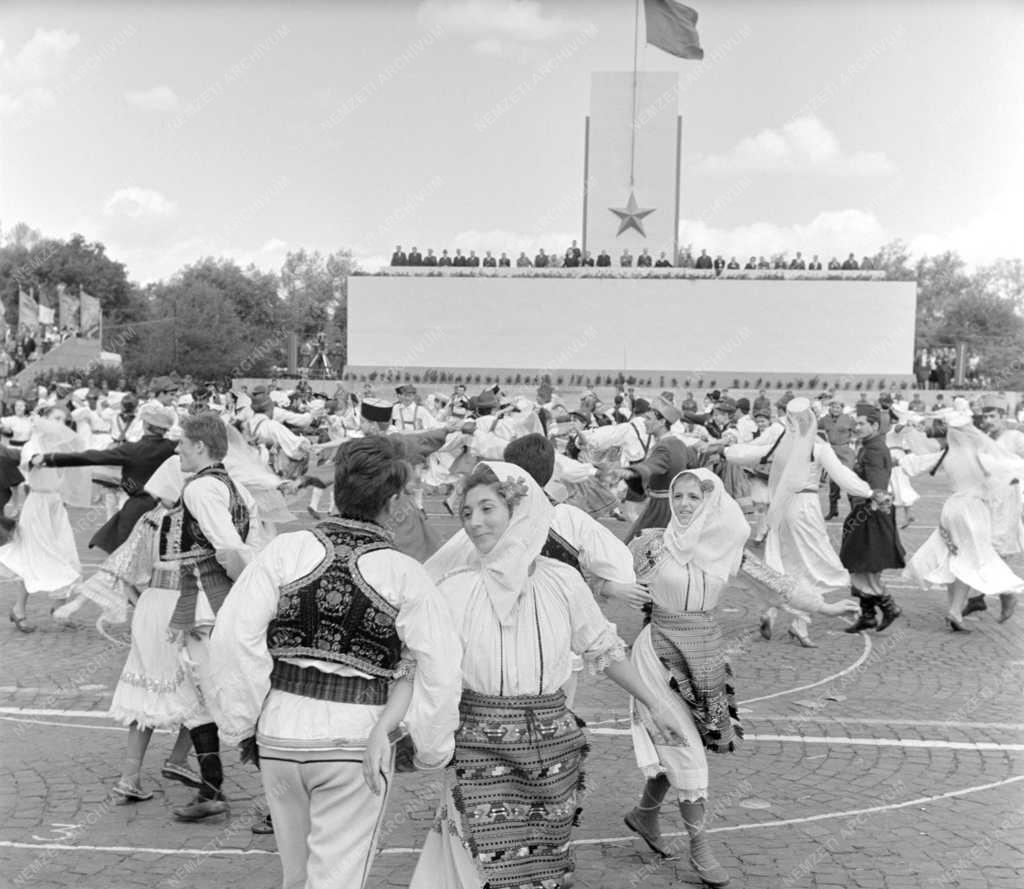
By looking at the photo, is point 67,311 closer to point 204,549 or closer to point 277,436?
point 277,436

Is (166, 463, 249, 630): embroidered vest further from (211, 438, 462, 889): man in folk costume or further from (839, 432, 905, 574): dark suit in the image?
(839, 432, 905, 574): dark suit

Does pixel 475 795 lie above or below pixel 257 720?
below

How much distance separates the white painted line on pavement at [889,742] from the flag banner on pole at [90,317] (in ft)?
173

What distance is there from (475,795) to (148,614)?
2518 millimetres

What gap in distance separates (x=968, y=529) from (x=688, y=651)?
631 centimetres

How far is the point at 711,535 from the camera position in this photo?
514 centimetres

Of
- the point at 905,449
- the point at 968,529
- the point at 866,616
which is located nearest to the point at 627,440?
the point at 866,616

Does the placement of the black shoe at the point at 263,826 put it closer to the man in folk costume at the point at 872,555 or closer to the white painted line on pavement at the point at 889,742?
the white painted line on pavement at the point at 889,742

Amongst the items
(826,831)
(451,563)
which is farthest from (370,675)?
(826,831)

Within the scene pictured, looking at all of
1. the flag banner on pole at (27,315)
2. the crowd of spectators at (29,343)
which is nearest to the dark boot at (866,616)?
the crowd of spectators at (29,343)

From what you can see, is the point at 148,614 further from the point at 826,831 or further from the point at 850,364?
the point at 850,364

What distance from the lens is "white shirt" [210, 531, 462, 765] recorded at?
10.9ft

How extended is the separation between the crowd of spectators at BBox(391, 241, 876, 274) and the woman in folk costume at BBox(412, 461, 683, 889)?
129 ft

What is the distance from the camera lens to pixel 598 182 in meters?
43.7
